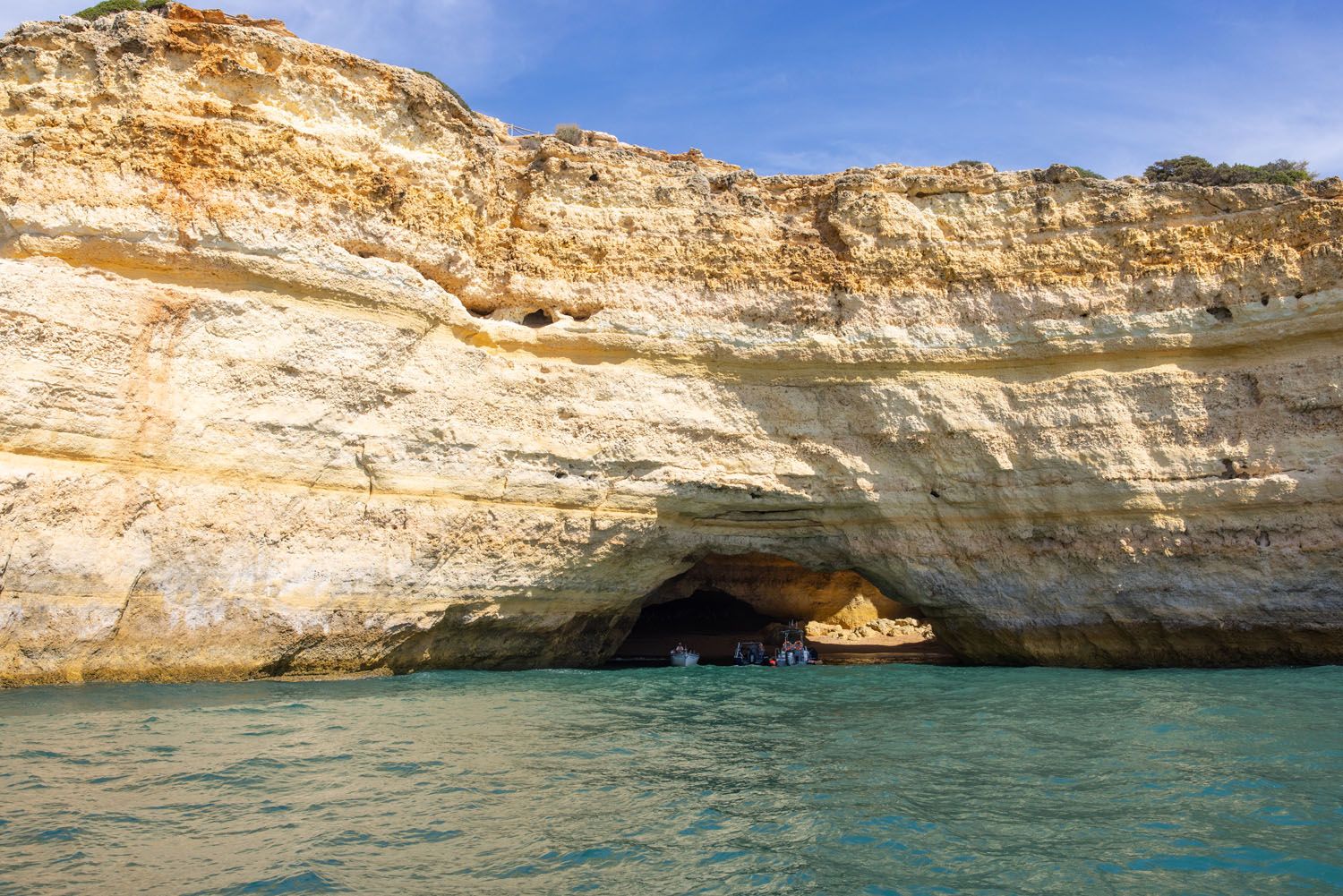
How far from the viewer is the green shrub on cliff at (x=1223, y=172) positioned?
25.4 m

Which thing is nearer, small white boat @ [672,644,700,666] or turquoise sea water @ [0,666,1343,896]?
turquoise sea water @ [0,666,1343,896]

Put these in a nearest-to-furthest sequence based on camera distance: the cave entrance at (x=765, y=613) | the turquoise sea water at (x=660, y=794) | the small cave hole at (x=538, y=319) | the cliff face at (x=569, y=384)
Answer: the turquoise sea water at (x=660, y=794) → the cliff face at (x=569, y=384) → the small cave hole at (x=538, y=319) → the cave entrance at (x=765, y=613)

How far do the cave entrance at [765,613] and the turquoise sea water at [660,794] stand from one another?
8.56 meters

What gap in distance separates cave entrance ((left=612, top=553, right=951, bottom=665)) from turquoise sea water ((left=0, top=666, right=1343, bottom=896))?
8555 mm

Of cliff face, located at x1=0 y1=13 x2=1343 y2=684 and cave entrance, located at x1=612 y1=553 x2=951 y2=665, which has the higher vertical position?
cliff face, located at x1=0 y1=13 x2=1343 y2=684

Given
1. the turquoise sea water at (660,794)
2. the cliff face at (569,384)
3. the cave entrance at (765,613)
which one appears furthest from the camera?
the cave entrance at (765,613)

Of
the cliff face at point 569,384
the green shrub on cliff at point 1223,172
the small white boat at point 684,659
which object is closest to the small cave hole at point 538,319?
the cliff face at point 569,384

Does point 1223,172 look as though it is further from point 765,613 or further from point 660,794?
point 660,794

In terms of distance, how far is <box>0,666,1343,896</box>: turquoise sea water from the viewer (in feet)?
14.4

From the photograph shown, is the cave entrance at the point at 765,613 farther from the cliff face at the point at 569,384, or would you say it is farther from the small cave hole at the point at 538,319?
the small cave hole at the point at 538,319

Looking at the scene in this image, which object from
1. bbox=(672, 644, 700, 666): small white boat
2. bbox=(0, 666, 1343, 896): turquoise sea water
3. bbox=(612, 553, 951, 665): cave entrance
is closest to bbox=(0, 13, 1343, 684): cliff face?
bbox=(0, 666, 1343, 896): turquoise sea water

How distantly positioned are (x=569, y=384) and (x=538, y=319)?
3.93 feet

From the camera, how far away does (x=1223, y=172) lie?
87.3 ft

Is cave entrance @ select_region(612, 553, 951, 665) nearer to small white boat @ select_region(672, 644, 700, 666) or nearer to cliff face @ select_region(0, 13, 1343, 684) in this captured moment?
small white boat @ select_region(672, 644, 700, 666)
